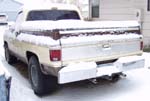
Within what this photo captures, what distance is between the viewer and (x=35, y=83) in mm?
6270

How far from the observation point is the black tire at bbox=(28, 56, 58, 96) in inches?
238

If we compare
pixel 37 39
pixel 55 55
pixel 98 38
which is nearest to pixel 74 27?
pixel 98 38

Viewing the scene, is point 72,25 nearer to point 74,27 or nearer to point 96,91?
point 74,27

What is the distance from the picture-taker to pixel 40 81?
19.8ft

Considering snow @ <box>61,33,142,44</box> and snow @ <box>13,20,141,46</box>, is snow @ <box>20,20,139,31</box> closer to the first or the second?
snow @ <box>13,20,141,46</box>

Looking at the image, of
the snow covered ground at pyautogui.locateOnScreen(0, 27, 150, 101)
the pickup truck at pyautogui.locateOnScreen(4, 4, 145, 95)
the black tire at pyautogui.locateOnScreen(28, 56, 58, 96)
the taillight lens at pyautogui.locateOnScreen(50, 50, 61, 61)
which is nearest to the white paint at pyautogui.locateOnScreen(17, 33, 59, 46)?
the pickup truck at pyautogui.locateOnScreen(4, 4, 145, 95)

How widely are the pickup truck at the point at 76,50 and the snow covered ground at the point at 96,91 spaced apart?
0.26 metres

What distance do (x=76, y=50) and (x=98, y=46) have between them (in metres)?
0.53

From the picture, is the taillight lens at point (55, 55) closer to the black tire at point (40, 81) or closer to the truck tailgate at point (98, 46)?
the truck tailgate at point (98, 46)

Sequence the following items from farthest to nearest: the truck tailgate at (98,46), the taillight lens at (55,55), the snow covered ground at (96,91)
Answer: the snow covered ground at (96,91), the truck tailgate at (98,46), the taillight lens at (55,55)

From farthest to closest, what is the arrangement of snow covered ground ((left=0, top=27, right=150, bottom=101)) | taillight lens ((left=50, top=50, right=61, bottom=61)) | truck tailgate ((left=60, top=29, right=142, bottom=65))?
1. snow covered ground ((left=0, top=27, right=150, bottom=101))
2. truck tailgate ((left=60, top=29, right=142, bottom=65))
3. taillight lens ((left=50, top=50, right=61, bottom=61))

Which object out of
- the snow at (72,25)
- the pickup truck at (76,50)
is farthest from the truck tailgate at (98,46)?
the snow at (72,25)

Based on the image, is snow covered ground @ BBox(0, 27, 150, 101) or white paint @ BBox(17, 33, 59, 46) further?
snow covered ground @ BBox(0, 27, 150, 101)

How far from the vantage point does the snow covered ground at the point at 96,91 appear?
234 inches
